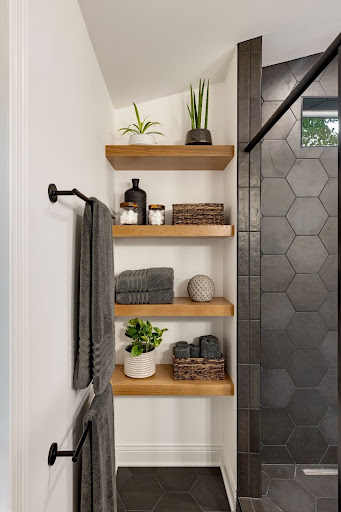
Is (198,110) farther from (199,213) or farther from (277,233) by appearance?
(277,233)

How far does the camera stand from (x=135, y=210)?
187cm

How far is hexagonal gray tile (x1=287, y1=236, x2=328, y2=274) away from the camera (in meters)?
1.99

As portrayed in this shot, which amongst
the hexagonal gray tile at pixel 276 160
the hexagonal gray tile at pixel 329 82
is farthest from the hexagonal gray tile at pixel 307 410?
the hexagonal gray tile at pixel 329 82

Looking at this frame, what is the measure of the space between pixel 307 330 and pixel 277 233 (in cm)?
58

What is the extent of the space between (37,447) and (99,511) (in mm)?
465

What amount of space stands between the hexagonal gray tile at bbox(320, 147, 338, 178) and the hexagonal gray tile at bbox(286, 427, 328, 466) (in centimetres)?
146

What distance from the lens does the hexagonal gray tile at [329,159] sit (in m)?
2.00

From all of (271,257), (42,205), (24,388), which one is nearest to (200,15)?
(42,205)

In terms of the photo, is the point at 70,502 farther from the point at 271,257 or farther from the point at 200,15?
the point at 200,15

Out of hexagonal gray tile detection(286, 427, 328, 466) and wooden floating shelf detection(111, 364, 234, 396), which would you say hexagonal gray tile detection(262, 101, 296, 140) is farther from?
hexagonal gray tile detection(286, 427, 328, 466)

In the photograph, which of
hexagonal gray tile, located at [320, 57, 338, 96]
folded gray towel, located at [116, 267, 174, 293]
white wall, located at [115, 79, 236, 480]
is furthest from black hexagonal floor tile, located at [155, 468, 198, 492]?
hexagonal gray tile, located at [320, 57, 338, 96]

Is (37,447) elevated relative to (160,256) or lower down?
lower down

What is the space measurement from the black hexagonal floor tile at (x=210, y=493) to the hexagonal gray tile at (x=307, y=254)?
1.23 metres

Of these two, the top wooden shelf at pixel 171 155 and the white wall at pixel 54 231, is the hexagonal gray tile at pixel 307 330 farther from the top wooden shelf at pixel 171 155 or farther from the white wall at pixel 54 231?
the white wall at pixel 54 231
